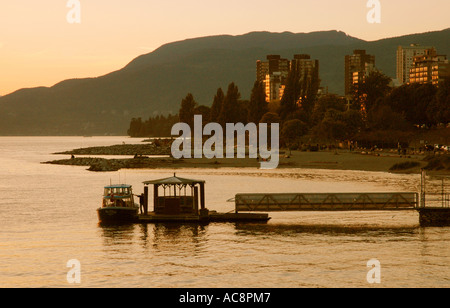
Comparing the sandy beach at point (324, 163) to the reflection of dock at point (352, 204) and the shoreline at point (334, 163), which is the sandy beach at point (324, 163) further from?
the reflection of dock at point (352, 204)

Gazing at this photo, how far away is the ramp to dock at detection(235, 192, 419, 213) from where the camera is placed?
50031 mm

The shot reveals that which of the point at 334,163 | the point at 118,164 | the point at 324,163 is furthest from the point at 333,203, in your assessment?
the point at 118,164

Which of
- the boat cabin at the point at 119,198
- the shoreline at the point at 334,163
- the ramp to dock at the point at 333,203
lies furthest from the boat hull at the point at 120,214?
the shoreline at the point at 334,163

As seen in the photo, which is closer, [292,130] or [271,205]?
[271,205]

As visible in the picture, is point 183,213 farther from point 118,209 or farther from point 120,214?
point 118,209

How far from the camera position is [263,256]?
38.6m

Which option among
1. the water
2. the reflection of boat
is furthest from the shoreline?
the reflection of boat

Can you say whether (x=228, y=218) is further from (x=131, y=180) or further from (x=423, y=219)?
(x=131, y=180)

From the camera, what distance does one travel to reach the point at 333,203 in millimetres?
50281

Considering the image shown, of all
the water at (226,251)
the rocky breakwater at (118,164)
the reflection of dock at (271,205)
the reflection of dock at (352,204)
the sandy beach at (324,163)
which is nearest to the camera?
the water at (226,251)

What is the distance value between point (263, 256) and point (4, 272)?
52.4 ft

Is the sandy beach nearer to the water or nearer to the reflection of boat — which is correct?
the water

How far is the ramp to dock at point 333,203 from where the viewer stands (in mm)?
50031

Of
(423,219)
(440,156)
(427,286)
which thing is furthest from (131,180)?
(427,286)
